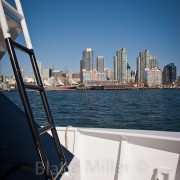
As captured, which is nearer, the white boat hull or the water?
the white boat hull

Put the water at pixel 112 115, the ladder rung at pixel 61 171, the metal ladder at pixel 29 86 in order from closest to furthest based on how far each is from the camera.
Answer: the metal ladder at pixel 29 86, the ladder rung at pixel 61 171, the water at pixel 112 115

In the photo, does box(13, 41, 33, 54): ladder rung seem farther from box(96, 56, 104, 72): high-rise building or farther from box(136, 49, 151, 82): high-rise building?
box(96, 56, 104, 72): high-rise building

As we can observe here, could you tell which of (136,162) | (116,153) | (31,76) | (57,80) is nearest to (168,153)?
(136,162)

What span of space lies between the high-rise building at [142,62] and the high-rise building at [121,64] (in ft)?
32.0

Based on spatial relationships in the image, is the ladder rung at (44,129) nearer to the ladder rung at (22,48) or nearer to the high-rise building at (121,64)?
the ladder rung at (22,48)

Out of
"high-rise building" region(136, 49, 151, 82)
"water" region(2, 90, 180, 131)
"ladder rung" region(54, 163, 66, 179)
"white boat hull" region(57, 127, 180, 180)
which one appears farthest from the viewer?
"high-rise building" region(136, 49, 151, 82)

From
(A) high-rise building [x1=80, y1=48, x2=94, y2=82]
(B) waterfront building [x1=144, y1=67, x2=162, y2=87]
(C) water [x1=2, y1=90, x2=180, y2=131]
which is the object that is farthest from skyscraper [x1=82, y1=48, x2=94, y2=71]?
(C) water [x1=2, y1=90, x2=180, y2=131]

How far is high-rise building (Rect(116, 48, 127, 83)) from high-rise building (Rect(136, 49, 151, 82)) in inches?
384

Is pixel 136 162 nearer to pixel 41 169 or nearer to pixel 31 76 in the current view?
pixel 41 169

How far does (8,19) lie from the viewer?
5.82 ft

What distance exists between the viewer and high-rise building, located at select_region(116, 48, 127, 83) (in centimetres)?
16575

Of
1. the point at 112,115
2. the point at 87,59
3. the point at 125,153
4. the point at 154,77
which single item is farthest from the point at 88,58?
the point at 125,153

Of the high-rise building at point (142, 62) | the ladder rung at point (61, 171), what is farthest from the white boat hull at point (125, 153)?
the high-rise building at point (142, 62)

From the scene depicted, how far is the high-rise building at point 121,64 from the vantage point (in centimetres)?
16575
